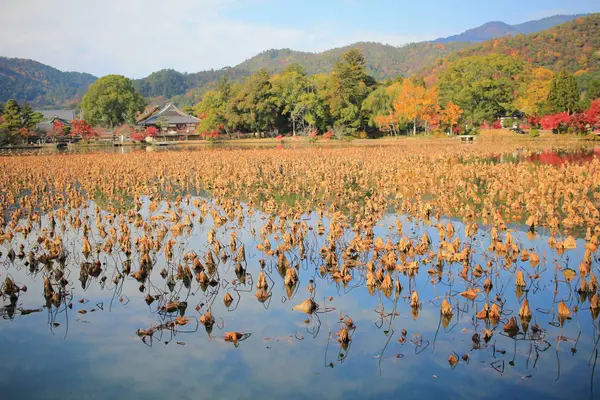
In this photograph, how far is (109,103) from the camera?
226 feet

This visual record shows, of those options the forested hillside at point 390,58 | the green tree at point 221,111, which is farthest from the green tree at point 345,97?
the forested hillside at point 390,58

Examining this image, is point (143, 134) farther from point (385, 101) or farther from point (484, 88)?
point (484, 88)

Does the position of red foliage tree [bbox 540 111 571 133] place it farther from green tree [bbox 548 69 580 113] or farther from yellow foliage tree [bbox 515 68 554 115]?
yellow foliage tree [bbox 515 68 554 115]

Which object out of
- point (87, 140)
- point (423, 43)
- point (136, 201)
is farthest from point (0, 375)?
point (423, 43)

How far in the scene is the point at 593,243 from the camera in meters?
8.31

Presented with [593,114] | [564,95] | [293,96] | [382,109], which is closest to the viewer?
[593,114]

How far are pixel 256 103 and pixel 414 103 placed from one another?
57.2 ft

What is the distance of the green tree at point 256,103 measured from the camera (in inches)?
2185

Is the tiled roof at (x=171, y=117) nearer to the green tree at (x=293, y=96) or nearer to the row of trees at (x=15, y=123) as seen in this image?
the row of trees at (x=15, y=123)

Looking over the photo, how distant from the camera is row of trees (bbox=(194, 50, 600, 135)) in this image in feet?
175

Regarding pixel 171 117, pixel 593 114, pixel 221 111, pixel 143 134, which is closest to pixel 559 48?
pixel 593 114

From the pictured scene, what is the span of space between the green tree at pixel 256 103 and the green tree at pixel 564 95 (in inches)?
1142

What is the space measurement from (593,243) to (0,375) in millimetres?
8708

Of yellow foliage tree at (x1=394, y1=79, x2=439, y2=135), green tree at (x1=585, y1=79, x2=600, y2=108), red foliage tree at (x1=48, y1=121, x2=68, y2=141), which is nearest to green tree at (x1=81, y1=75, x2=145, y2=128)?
red foliage tree at (x1=48, y1=121, x2=68, y2=141)
